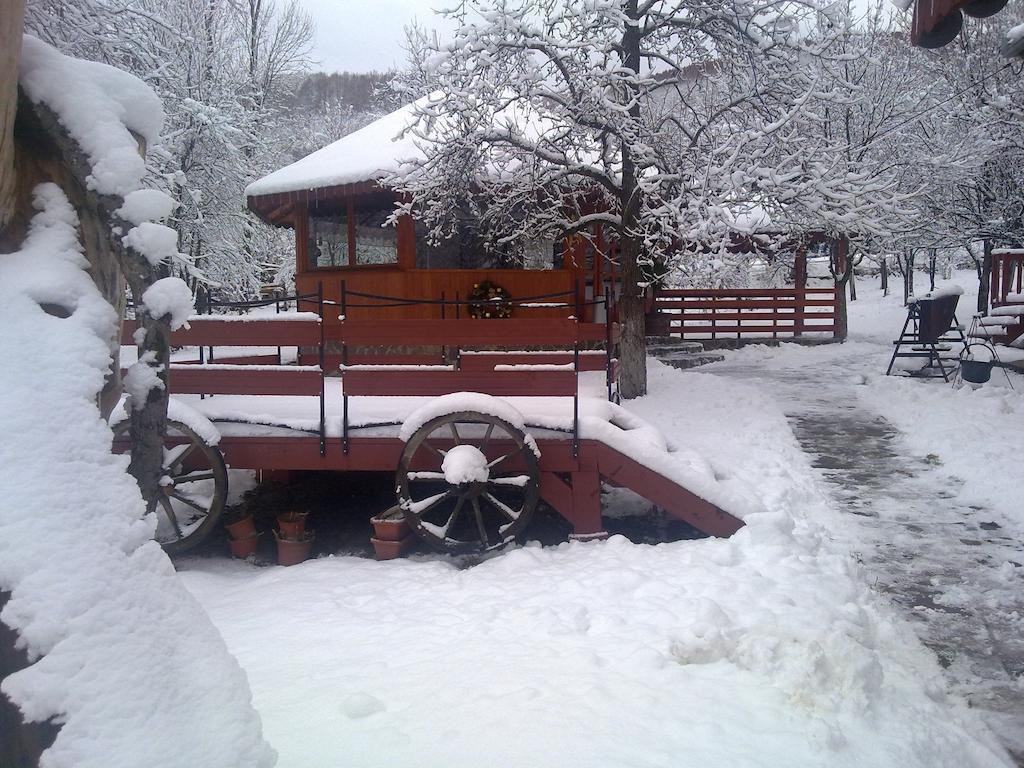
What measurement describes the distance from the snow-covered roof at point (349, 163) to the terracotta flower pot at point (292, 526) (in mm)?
7901

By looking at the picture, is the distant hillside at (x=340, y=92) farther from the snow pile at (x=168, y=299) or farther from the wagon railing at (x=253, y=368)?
the snow pile at (x=168, y=299)

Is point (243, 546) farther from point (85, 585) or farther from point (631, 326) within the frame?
point (631, 326)

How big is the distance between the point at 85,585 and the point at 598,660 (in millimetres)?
2441

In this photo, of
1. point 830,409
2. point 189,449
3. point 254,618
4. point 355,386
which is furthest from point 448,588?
point 830,409

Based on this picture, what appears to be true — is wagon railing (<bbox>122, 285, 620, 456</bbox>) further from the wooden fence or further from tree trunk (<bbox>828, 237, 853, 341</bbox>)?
tree trunk (<bbox>828, 237, 853, 341</bbox>)

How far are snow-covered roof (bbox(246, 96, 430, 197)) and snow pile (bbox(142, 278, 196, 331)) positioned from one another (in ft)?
33.2

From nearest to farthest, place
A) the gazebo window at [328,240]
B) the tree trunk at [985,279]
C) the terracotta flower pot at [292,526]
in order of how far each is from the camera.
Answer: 1. the terracotta flower pot at [292,526]
2. the gazebo window at [328,240]
3. the tree trunk at [985,279]

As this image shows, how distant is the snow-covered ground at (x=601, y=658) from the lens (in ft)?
9.62

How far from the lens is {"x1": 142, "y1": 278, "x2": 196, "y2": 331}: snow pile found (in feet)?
8.14

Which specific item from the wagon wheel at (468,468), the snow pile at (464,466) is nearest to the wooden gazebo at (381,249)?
the wagon wheel at (468,468)

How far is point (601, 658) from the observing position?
143 inches

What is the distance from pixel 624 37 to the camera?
34.8 feet

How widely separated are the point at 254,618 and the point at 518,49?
7.78 m

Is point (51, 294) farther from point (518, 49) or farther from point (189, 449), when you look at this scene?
point (518, 49)
